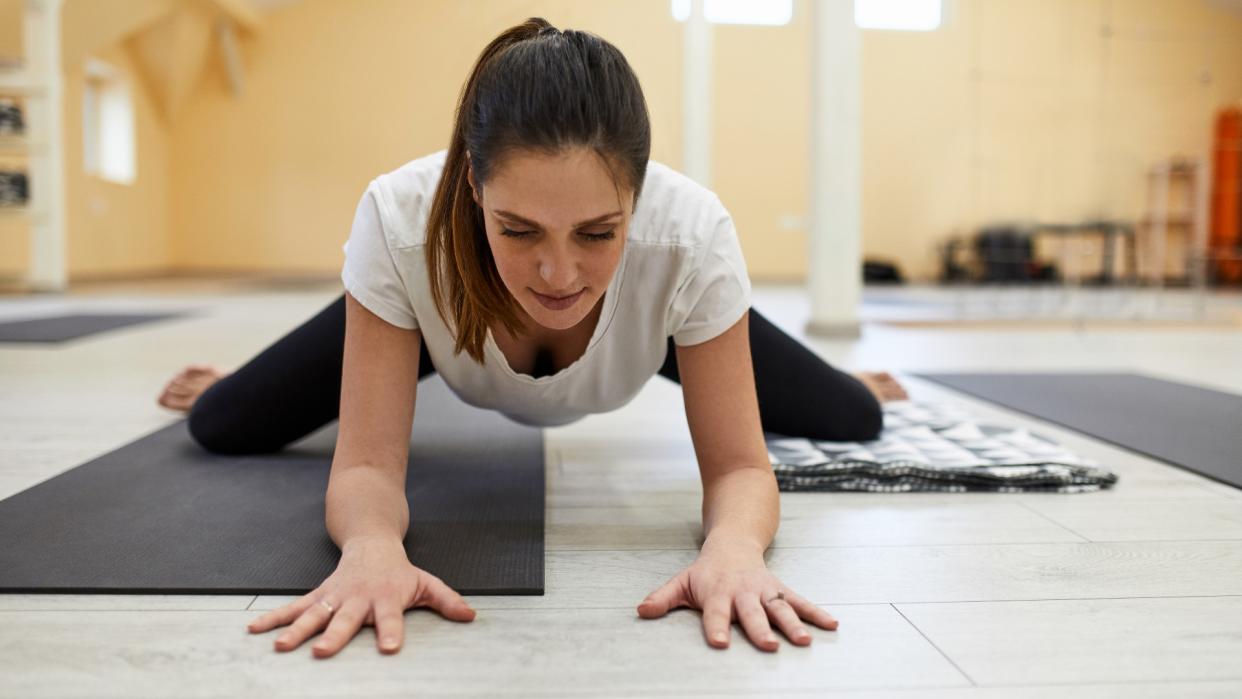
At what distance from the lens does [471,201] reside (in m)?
1.09

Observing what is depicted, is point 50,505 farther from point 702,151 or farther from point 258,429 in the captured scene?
point 702,151

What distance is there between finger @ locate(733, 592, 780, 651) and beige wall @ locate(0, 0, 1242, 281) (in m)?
9.10

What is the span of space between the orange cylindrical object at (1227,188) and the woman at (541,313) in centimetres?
953

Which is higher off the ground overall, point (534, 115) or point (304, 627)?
point (534, 115)

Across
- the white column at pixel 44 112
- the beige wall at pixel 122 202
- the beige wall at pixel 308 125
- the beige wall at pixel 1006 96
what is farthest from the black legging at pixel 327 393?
the beige wall at pixel 308 125

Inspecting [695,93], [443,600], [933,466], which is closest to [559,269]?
[443,600]

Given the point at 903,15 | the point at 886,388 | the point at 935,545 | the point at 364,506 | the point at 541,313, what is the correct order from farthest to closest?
the point at 903,15 → the point at 886,388 → the point at 935,545 → the point at 364,506 → the point at 541,313

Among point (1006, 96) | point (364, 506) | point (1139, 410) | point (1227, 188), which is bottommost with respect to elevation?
point (1139, 410)

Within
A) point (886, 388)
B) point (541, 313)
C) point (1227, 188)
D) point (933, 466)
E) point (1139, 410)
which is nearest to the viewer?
point (541, 313)

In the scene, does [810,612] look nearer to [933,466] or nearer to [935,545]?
[935,545]

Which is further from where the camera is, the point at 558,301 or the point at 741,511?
the point at 741,511

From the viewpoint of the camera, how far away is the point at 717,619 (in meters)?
0.99

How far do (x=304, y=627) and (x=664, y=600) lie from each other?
0.35 metres

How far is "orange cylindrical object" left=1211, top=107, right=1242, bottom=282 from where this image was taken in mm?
9219
